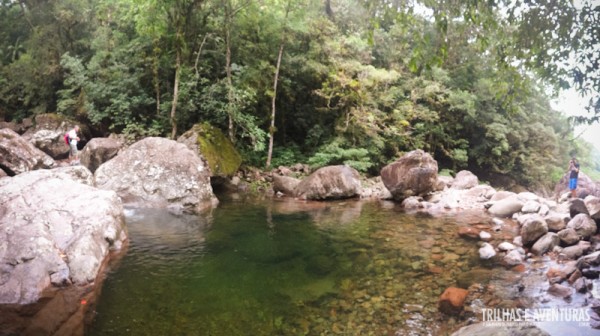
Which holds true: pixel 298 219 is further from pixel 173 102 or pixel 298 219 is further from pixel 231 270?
pixel 173 102

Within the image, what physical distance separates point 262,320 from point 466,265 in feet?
15.4

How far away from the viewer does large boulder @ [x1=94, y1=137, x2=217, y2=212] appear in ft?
40.2

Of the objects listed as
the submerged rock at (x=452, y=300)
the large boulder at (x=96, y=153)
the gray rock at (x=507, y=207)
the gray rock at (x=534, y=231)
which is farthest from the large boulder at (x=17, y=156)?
the gray rock at (x=507, y=207)

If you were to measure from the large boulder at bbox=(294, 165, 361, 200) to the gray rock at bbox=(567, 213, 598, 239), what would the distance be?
321 inches

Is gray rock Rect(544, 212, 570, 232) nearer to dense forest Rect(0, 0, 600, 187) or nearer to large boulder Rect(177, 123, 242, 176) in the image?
dense forest Rect(0, 0, 600, 187)

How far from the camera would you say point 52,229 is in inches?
262

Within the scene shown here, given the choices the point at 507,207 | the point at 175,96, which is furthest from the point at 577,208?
the point at 175,96

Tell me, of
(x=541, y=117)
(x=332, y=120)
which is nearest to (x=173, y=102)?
(x=332, y=120)

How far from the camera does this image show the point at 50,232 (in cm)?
654

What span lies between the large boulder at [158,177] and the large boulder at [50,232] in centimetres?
369

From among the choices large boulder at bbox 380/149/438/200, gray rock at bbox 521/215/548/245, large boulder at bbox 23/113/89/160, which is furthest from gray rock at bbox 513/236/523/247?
large boulder at bbox 23/113/89/160

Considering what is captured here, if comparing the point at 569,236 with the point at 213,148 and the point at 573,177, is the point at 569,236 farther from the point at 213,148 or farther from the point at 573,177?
the point at 213,148

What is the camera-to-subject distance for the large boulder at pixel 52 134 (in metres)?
18.2

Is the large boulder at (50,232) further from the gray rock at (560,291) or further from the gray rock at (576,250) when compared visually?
the gray rock at (576,250)
